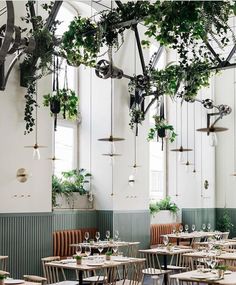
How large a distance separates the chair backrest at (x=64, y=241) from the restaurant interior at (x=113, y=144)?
0.10 feet

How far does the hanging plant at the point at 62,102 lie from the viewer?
9.62 metres

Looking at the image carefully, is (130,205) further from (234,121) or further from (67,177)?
(234,121)

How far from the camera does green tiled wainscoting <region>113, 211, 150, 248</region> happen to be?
11852 millimetres

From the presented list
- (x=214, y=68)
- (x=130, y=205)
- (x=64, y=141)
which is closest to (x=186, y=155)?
(x=130, y=205)

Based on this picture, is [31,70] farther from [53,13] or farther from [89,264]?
[89,264]

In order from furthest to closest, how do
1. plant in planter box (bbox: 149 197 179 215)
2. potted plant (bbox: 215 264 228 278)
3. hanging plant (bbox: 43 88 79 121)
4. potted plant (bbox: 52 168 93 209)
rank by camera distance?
plant in planter box (bbox: 149 197 179 215)
potted plant (bbox: 52 168 93 209)
hanging plant (bbox: 43 88 79 121)
potted plant (bbox: 215 264 228 278)

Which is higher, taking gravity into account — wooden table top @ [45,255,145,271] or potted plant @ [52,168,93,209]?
potted plant @ [52,168,93,209]

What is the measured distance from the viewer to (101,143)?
12.0 m

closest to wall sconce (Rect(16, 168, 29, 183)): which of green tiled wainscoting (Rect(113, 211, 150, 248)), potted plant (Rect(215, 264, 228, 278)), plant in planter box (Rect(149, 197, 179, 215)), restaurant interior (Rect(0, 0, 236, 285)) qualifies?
restaurant interior (Rect(0, 0, 236, 285))

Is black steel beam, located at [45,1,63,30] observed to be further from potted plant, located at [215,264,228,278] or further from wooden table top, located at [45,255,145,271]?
potted plant, located at [215,264,228,278]

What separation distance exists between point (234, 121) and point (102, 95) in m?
5.73

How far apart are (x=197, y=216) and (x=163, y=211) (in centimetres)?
153

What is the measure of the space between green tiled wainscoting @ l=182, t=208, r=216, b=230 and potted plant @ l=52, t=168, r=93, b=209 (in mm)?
4181

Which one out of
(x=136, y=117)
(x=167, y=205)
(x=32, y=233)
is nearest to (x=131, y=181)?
(x=136, y=117)
